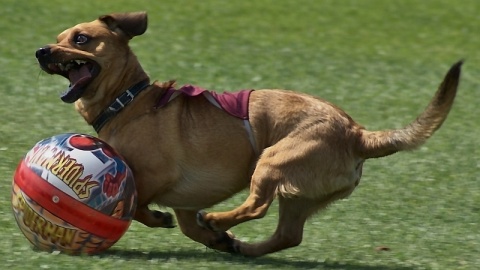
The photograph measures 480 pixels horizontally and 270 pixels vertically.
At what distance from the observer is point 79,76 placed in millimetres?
7660

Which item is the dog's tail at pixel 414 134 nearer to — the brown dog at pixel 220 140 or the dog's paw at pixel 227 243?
the brown dog at pixel 220 140

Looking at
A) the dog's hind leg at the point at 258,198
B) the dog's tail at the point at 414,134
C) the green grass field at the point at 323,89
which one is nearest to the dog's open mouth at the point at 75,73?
the green grass field at the point at 323,89

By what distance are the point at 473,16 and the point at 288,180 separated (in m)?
14.1

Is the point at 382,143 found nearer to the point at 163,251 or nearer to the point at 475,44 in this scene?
the point at 163,251

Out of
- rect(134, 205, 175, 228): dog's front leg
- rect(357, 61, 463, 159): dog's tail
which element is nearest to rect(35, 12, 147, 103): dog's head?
rect(134, 205, 175, 228): dog's front leg

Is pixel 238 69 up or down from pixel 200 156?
down

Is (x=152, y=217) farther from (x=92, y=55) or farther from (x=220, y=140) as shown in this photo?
(x=92, y=55)

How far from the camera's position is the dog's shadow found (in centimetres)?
737

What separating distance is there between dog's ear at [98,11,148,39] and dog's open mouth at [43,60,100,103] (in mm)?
392

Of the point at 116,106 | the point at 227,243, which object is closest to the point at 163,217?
the point at 227,243

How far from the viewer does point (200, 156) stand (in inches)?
300

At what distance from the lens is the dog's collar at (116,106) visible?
25.2 ft

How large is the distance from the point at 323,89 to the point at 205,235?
25.0 ft

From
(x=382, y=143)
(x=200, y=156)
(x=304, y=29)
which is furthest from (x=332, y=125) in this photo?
(x=304, y=29)
